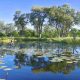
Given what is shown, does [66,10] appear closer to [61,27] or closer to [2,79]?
[61,27]

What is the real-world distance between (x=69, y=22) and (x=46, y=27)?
22.9 feet

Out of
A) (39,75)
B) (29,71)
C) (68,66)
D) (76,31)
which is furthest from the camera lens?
(76,31)

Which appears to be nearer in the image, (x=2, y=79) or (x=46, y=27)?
(x=2, y=79)

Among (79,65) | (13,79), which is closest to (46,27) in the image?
(79,65)

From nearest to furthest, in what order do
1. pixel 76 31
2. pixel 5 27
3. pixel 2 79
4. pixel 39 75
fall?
pixel 2 79 < pixel 39 75 < pixel 76 31 < pixel 5 27

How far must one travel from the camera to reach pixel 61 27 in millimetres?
66625

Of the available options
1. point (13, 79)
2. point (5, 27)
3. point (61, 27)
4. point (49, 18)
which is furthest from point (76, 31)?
point (13, 79)

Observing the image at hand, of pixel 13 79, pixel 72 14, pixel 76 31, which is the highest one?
pixel 72 14

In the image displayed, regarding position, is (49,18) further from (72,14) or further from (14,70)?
(14,70)

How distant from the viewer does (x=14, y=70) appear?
46.6 ft

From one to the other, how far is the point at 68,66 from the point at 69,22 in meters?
48.8

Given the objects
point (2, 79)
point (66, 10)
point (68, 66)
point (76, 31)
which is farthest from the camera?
point (76, 31)

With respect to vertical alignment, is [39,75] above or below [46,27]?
below

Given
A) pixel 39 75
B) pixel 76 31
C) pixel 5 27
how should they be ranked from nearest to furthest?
pixel 39 75 < pixel 76 31 < pixel 5 27
